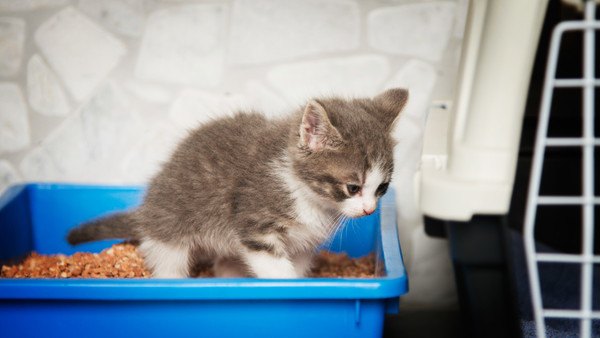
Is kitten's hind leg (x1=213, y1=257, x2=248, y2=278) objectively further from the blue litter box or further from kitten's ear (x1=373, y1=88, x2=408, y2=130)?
kitten's ear (x1=373, y1=88, x2=408, y2=130)

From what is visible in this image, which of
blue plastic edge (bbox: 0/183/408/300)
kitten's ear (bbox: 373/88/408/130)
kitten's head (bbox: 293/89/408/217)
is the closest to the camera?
blue plastic edge (bbox: 0/183/408/300)

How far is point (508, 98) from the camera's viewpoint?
3.44 ft

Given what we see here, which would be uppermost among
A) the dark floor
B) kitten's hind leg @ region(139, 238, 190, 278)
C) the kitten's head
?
the kitten's head

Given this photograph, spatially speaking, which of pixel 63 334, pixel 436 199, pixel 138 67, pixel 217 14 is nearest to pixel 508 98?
pixel 436 199

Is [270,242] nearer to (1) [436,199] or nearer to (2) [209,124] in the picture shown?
(2) [209,124]

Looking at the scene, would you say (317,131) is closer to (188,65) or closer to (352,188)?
(352,188)

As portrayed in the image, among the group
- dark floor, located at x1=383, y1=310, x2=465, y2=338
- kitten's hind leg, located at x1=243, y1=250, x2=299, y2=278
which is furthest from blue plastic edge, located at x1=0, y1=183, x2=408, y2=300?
dark floor, located at x1=383, y1=310, x2=465, y2=338

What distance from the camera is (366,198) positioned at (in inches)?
58.7

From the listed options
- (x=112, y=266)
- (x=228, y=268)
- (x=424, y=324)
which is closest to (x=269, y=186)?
(x=228, y=268)

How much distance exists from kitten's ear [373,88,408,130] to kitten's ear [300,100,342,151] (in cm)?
19

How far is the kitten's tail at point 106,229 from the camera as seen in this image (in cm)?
184

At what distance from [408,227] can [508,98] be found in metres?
1.23

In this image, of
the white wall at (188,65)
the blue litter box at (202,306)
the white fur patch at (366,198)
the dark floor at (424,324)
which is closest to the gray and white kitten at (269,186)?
the white fur patch at (366,198)

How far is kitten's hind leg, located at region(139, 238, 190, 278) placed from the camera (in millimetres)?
1710
